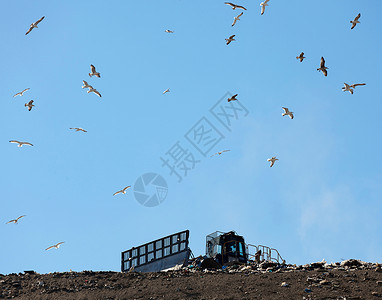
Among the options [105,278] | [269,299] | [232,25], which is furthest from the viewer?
[232,25]

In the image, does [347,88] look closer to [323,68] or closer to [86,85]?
[323,68]

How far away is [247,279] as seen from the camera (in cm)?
1586

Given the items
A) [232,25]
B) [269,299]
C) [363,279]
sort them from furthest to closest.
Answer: [232,25]
[363,279]
[269,299]

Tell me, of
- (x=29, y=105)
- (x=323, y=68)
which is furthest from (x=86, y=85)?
(x=323, y=68)

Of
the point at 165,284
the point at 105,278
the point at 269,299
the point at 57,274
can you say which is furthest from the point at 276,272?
the point at 57,274

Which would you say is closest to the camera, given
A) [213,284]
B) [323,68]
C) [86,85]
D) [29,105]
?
[213,284]

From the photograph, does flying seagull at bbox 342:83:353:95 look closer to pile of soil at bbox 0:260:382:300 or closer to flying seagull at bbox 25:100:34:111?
pile of soil at bbox 0:260:382:300

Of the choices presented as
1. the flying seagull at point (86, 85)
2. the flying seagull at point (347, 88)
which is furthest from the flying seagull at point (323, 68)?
the flying seagull at point (86, 85)

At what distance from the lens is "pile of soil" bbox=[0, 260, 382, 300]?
1453 cm

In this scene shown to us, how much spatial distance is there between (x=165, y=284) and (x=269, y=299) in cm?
338

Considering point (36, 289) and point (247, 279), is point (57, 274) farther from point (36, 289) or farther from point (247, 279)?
point (247, 279)

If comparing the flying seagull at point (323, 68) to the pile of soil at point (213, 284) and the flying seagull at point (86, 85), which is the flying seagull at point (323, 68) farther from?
the flying seagull at point (86, 85)

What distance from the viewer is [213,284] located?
15500mm

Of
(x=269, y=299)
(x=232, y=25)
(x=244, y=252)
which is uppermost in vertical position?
(x=232, y=25)
